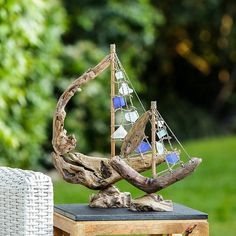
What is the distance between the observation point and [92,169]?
3.79 metres

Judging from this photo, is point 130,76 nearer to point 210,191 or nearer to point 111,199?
point 210,191

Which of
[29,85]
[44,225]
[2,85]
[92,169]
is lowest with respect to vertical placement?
[44,225]

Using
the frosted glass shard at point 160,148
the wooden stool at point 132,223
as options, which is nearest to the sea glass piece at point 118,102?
the frosted glass shard at point 160,148

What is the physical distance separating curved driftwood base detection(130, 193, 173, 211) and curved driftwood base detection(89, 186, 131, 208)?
8 cm

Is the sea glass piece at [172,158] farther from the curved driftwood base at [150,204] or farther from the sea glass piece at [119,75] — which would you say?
the sea glass piece at [119,75]

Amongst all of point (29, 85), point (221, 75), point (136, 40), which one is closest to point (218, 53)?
point (221, 75)

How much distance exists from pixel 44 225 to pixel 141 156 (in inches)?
21.6

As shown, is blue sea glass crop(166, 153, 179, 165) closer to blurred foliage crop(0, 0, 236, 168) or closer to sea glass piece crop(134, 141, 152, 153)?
sea glass piece crop(134, 141, 152, 153)

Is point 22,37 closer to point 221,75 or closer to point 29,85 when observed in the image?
point 29,85

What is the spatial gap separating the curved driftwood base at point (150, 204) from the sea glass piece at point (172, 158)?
142mm

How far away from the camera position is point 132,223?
11.6 feet

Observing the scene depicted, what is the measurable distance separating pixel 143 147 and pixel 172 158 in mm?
143

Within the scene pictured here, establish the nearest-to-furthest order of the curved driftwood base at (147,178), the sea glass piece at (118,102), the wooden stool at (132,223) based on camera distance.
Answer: the wooden stool at (132,223) → the curved driftwood base at (147,178) → the sea glass piece at (118,102)

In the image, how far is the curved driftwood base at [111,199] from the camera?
372 cm
